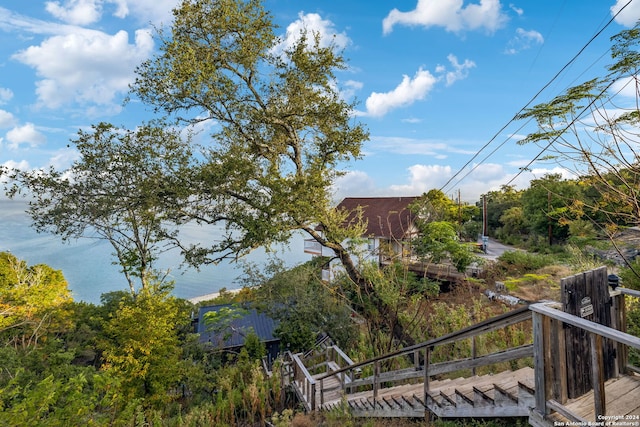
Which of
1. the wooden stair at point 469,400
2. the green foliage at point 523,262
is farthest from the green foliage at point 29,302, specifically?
the green foliage at point 523,262

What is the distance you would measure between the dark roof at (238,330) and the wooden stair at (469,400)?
8881 millimetres

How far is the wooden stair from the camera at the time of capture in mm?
2670

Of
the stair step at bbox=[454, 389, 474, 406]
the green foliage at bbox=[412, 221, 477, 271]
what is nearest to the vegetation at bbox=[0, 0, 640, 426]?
the stair step at bbox=[454, 389, 474, 406]

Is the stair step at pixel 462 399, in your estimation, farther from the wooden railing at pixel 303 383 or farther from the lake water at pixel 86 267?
the lake water at pixel 86 267

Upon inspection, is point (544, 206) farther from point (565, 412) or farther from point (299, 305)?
point (565, 412)

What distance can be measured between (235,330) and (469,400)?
432 inches

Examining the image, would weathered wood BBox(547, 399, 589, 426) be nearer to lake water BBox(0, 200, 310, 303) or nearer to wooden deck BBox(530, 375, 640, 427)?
wooden deck BBox(530, 375, 640, 427)

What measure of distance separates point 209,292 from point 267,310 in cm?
1652

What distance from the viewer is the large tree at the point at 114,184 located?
7.13 m

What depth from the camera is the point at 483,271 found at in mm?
15484

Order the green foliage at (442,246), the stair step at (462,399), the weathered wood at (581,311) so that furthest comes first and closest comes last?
the green foliage at (442,246) → the stair step at (462,399) → the weathered wood at (581,311)

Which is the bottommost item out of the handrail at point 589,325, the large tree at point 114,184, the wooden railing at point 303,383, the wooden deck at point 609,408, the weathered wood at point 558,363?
the wooden railing at point 303,383

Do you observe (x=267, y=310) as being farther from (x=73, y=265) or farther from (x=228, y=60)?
(x=73, y=265)

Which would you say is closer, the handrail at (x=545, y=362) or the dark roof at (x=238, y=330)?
the handrail at (x=545, y=362)
